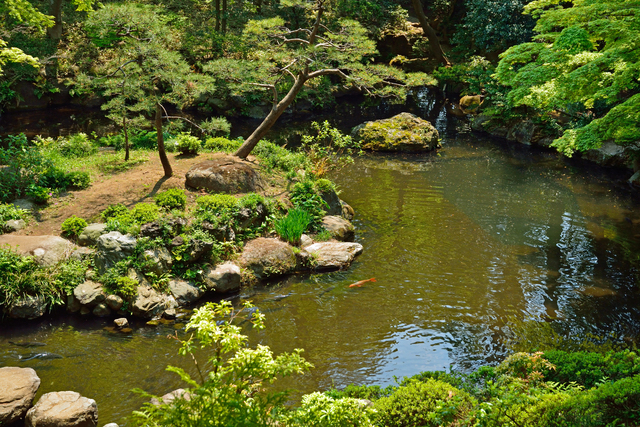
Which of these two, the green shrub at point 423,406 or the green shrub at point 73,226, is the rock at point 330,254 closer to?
the green shrub at point 73,226

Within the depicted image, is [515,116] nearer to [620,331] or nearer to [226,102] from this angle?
[226,102]

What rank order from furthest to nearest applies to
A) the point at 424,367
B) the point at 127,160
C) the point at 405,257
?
the point at 127,160
the point at 405,257
the point at 424,367

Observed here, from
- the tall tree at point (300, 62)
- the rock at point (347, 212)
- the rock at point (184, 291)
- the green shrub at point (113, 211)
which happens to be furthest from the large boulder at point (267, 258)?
the tall tree at point (300, 62)

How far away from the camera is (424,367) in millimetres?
Result: 6949

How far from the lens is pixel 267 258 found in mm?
9578

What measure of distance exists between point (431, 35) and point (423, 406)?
2742 cm

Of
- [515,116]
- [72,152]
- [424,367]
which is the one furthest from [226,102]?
[424,367]

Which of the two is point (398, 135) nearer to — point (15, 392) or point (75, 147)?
point (75, 147)

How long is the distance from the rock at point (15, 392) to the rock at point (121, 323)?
171cm

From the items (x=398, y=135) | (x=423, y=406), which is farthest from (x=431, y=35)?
(x=423, y=406)

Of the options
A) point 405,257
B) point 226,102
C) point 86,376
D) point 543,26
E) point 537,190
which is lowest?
point 86,376

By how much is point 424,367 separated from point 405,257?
388cm

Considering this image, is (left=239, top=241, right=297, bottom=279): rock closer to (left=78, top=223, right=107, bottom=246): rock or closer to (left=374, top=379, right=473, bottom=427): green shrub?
(left=78, top=223, right=107, bottom=246): rock

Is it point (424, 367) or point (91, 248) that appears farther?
point (91, 248)
